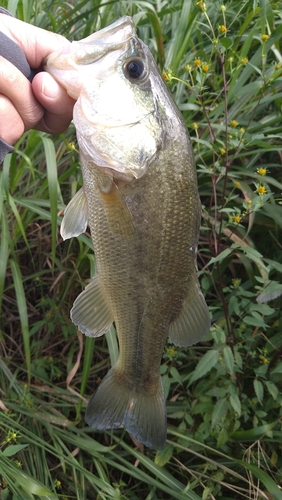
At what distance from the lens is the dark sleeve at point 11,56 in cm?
113

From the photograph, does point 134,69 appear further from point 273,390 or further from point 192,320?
point 273,390

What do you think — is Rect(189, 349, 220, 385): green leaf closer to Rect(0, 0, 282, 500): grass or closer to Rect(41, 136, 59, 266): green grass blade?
Rect(0, 0, 282, 500): grass

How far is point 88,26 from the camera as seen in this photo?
2164 millimetres

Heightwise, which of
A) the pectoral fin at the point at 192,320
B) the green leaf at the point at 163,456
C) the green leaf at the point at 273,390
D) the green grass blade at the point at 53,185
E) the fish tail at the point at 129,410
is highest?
the green grass blade at the point at 53,185

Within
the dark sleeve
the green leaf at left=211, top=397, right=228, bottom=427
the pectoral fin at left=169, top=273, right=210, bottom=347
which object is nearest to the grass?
the green leaf at left=211, top=397, right=228, bottom=427

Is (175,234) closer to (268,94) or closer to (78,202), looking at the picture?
(78,202)

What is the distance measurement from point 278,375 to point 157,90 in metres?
1.23

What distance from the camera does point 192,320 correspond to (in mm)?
1402

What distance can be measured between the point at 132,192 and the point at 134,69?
328mm

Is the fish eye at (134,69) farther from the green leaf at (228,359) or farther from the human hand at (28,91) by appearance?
the green leaf at (228,359)

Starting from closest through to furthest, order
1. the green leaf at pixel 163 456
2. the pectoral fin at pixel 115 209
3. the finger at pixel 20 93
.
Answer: the finger at pixel 20 93 < the pectoral fin at pixel 115 209 < the green leaf at pixel 163 456

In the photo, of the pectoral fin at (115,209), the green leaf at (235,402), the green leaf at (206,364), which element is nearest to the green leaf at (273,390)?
the green leaf at (235,402)

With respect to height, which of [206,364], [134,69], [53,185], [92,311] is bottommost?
[206,364]

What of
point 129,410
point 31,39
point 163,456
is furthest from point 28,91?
point 163,456
